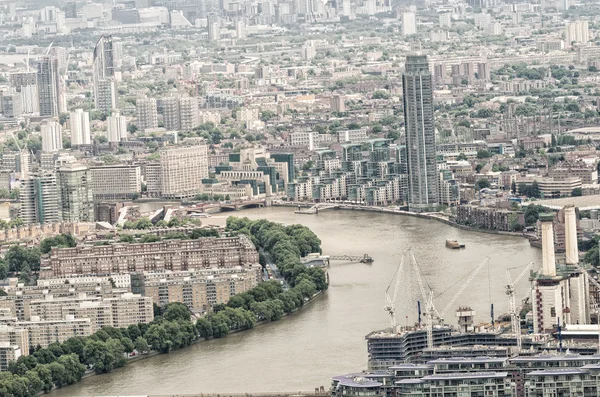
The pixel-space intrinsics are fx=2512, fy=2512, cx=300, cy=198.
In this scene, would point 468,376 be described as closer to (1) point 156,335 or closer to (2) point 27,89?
(1) point 156,335

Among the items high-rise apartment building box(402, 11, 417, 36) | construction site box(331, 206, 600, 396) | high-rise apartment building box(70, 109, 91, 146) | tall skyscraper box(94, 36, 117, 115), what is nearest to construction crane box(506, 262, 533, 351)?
construction site box(331, 206, 600, 396)

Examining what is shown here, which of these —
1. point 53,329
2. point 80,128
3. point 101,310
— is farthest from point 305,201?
point 53,329

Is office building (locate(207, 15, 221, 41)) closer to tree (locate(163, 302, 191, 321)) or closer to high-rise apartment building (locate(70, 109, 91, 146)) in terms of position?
high-rise apartment building (locate(70, 109, 91, 146))

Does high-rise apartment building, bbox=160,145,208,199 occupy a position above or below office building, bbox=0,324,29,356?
above

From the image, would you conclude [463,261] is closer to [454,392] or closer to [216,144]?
[454,392]

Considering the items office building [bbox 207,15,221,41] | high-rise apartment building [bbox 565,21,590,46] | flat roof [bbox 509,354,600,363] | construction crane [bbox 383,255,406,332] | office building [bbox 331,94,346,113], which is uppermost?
office building [bbox 207,15,221,41]
